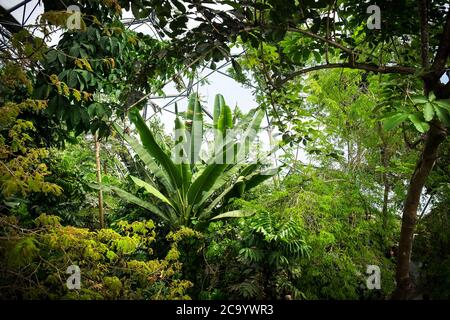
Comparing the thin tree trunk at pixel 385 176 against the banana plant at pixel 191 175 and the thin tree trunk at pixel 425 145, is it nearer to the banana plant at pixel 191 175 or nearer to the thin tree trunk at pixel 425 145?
the thin tree trunk at pixel 425 145

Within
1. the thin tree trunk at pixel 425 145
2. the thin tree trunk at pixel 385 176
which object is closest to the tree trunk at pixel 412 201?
the thin tree trunk at pixel 425 145

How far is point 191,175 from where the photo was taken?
16.7 ft

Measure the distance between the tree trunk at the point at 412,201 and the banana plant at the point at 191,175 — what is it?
269cm

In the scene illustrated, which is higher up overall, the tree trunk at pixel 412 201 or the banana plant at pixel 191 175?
the banana plant at pixel 191 175

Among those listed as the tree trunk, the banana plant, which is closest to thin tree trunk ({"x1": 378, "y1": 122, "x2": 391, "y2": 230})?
the tree trunk

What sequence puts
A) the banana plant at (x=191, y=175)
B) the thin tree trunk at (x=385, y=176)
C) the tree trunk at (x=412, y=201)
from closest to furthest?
the tree trunk at (x=412, y=201) < the thin tree trunk at (x=385, y=176) < the banana plant at (x=191, y=175)

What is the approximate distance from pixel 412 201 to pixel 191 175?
360 cm

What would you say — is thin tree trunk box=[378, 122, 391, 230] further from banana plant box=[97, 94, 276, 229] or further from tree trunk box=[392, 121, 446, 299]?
banana plant box=[97, 94, 276, 229]

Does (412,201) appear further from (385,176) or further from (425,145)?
(385,176)

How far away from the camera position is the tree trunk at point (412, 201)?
1.71 metres

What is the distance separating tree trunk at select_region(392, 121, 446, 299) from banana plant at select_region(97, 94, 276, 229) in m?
2.69

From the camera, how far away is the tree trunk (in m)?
1.71
